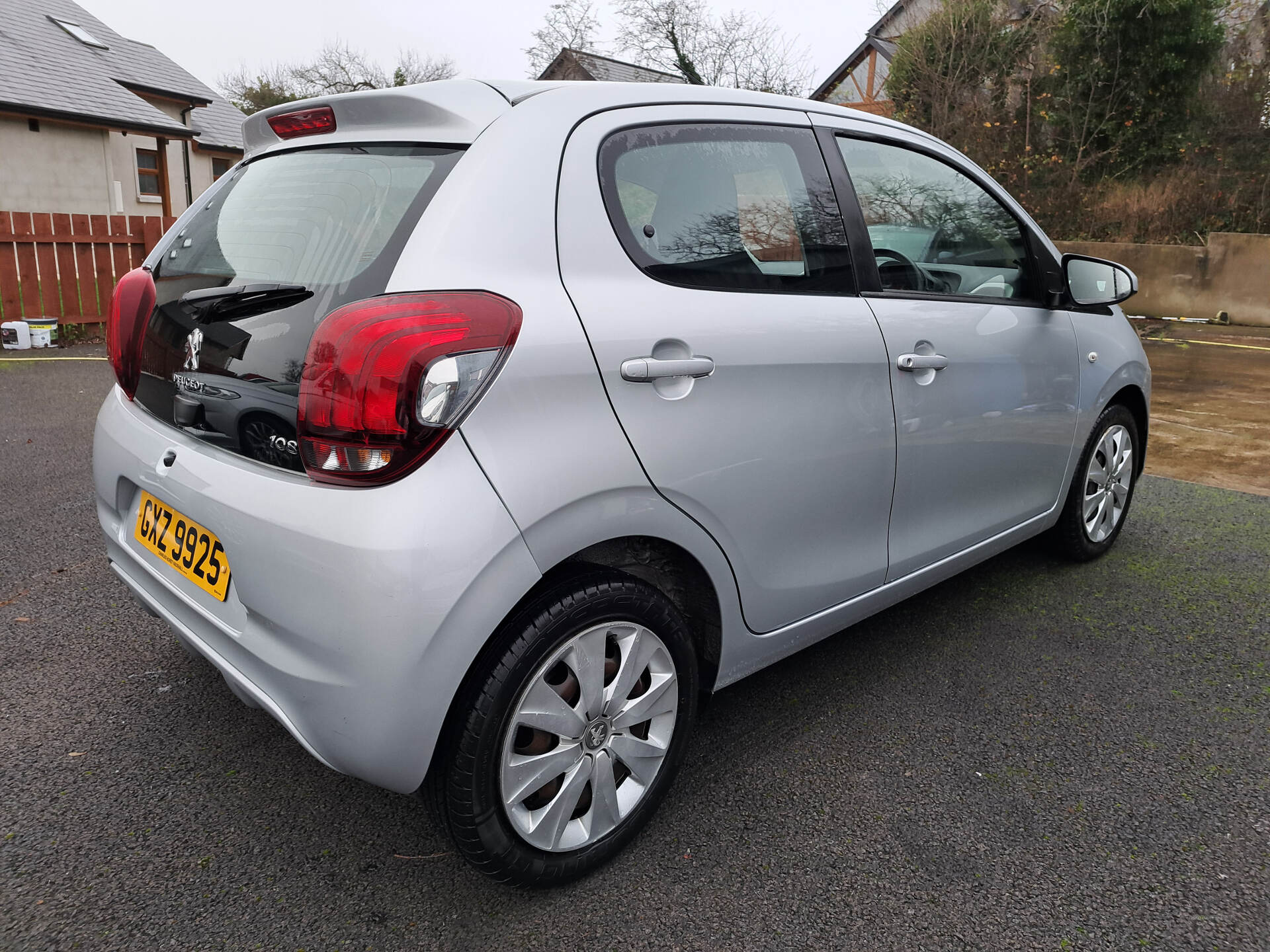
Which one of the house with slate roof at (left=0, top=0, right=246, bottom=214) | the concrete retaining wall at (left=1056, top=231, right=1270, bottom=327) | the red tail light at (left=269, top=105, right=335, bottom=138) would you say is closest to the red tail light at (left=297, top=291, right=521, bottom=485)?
the red tail light at (left=269, top=105, right=335, bottom=138)

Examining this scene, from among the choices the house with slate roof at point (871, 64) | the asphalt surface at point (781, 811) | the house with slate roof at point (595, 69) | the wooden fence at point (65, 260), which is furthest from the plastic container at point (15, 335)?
the house with slate roof at point (871, 64)

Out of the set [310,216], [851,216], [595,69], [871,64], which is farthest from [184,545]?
[871,64]

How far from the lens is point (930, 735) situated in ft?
8.44

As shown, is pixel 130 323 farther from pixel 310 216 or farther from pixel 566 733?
pixel 566 733

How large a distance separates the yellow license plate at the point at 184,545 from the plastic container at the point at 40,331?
9661 millimetres

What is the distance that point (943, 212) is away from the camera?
9.61 ft

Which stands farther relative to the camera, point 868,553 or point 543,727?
point 868,553

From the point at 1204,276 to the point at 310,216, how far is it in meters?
13.5

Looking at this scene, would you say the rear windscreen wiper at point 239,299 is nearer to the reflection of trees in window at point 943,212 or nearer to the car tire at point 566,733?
the car tire at point 566,733

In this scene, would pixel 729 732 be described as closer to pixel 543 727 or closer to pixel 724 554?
pixel 724 554

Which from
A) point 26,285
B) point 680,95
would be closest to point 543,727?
point 680,95

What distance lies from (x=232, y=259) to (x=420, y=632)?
3.36 feet

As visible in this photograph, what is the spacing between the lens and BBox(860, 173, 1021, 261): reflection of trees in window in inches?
103

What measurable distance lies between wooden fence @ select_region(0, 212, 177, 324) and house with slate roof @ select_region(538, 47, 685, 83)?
33.9ft
